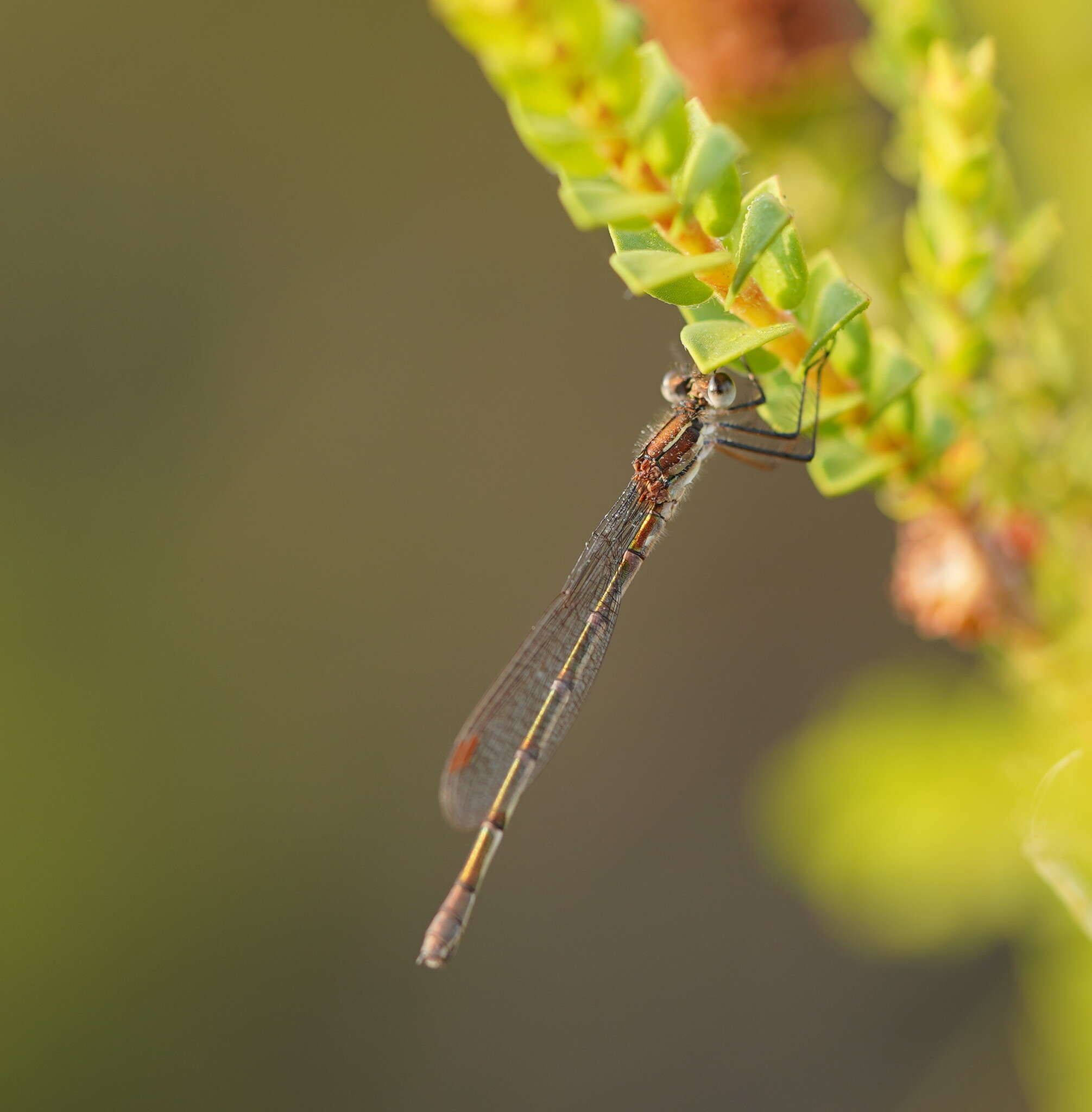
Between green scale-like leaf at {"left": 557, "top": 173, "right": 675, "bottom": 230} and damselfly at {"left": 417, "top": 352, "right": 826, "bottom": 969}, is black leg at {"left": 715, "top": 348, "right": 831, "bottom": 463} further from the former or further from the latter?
green scale-like leaf at {"left": 557, "top": 173, "right": 675, "bottom": 230}

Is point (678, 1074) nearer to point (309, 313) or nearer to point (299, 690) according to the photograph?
point (299, 690)

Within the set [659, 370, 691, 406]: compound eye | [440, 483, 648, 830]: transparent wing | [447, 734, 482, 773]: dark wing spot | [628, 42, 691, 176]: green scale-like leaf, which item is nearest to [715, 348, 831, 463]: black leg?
[659, 370, 691, 406]: compound eye

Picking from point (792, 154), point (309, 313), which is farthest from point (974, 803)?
point (309, 313)

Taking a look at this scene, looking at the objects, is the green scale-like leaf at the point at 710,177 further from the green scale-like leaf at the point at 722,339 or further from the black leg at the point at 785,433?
the black leg at the point at 785,433

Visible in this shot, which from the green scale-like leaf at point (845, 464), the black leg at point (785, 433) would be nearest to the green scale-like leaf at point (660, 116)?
the black leg at point (785, 433)

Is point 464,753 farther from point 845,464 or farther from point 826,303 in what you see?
point 826,303

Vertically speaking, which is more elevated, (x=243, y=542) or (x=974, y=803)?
(x=243, y=542)
